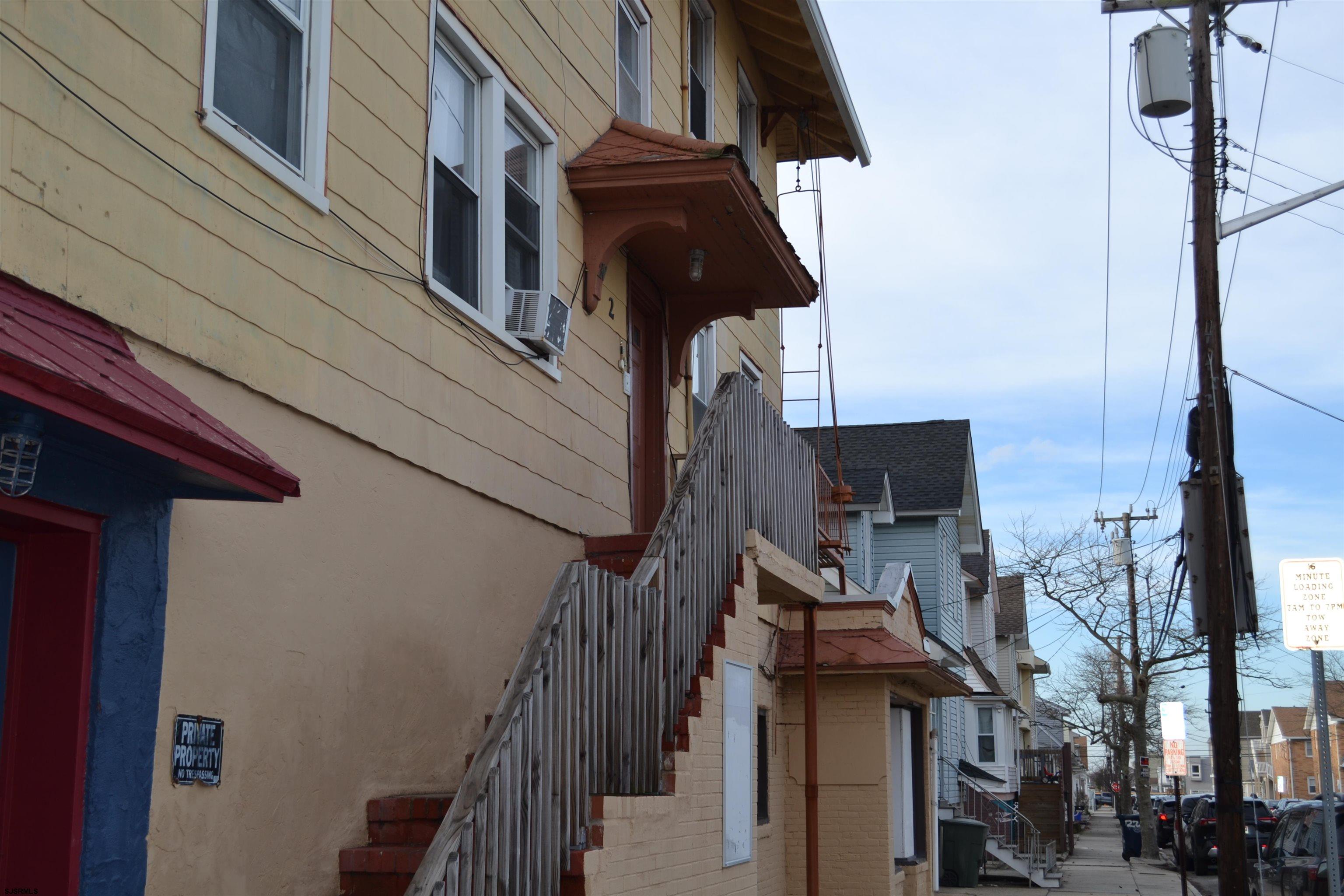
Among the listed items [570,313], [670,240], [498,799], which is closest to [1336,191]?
[670,240]

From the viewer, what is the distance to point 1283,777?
115m

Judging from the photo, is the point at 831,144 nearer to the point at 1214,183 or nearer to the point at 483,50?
the point at 1214,183

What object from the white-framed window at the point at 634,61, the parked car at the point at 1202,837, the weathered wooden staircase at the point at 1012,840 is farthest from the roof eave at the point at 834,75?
the parked car at the point at 1202,837

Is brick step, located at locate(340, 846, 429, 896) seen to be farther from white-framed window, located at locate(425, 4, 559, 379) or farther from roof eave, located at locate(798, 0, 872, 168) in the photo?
roof eave, located at locate(798, 0, 872, 168)

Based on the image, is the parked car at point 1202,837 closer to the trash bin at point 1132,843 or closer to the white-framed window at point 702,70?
the trash bin at point 1132,843

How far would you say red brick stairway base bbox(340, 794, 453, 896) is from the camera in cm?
631

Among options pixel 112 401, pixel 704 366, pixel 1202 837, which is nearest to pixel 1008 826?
pixel 1202 837

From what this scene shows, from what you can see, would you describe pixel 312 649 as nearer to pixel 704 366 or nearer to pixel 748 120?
pixel 704 366

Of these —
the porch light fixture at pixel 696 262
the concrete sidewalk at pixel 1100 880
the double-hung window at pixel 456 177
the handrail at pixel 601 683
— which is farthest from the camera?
the concrete sidewalk at pixel 1100 880

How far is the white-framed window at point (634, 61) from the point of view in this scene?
1191 centimetres

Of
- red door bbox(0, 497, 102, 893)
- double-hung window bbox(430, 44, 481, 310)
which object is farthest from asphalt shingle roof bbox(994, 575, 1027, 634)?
red door bbox(0, 497, 102, 893)

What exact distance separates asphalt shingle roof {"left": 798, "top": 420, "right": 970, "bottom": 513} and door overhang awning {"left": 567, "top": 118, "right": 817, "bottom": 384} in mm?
17005

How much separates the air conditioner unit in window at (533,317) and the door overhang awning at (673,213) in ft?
3.92

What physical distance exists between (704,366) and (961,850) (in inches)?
512
